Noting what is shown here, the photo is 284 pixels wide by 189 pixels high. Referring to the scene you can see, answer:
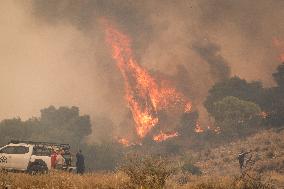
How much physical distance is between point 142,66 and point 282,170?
243 feet

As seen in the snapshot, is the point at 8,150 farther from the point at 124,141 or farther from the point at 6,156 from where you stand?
the point at 124,141

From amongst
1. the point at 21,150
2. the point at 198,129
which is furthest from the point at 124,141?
the point at 21,150

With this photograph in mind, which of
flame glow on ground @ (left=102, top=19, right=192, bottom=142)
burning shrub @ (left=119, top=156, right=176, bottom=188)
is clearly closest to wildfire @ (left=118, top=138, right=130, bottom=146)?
flame glow on ground @ (left=102, top=19, right=192, bottom=142)

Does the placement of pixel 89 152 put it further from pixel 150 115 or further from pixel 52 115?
pixel 150 115

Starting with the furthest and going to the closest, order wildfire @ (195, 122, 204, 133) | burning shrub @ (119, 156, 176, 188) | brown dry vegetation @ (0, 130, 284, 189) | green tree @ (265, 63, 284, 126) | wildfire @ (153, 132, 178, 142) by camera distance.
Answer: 1. wildfire @ (153, 132, 178, 142)
2. wildfire @ (195, 122, 204, 133)
3. green tree @ (265, 63, 284, 126)
4. brown dry vegetation @ (0, 130, 284, 189)
5. burning shrub @ (119, 156, 176, 188)

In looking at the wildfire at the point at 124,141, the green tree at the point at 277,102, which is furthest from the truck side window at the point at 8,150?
the wildfire at the point at 124,141

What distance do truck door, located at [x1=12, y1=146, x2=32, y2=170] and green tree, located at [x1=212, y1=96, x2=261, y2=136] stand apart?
45.0 meters

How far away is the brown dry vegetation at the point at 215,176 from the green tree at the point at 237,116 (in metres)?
6.32

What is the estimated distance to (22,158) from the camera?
20.6m

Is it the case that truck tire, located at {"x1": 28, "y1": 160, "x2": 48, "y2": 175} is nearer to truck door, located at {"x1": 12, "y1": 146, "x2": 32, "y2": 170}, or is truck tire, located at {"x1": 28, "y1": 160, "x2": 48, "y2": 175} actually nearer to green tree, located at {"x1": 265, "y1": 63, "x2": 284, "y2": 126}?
truck door, located at {"x1": 12, "y1": 146, "x2": 32, "y2": 170}

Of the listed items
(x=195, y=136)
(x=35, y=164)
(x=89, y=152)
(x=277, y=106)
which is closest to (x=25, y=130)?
(x=89, y=152)

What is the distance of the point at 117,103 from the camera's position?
345 ft

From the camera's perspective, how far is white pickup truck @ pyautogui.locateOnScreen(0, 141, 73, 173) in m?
20.5

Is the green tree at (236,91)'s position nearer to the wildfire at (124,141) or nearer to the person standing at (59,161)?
the wildfire at (124,141)
